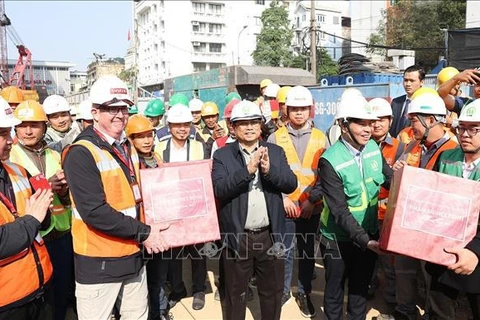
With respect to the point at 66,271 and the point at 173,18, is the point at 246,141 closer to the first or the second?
the point at 66,271

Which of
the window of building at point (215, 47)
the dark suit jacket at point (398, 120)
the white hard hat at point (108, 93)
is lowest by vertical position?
the dark suit jacket at point (398, 120)

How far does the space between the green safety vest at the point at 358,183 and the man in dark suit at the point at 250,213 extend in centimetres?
38

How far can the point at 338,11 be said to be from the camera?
209ft

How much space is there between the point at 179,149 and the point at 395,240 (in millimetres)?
2489

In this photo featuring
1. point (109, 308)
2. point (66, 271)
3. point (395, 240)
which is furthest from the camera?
point (66, 271)

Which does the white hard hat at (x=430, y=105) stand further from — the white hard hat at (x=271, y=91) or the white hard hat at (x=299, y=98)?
the white hard hat at (x=271, y=91)

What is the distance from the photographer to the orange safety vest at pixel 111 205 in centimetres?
244

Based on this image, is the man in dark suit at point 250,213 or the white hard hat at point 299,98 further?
the white hard hat at point 299,98

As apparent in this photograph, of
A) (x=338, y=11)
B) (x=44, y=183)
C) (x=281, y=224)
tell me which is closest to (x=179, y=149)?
(x=281, y=224)

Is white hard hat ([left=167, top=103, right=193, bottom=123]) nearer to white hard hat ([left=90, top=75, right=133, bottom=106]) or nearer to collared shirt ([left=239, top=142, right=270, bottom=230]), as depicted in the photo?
collared shirt ([left=239, top=142, right=270, bottom=230])

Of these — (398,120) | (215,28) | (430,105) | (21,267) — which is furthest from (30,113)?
(215,28)

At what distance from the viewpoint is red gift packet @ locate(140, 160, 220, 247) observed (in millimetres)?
2611

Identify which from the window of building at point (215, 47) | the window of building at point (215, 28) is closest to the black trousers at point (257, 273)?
the window of building at point (215, 47)

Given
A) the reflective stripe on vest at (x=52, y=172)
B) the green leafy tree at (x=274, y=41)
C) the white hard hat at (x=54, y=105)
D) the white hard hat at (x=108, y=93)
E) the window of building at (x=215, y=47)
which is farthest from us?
the window of building at (x=215, y=47)
